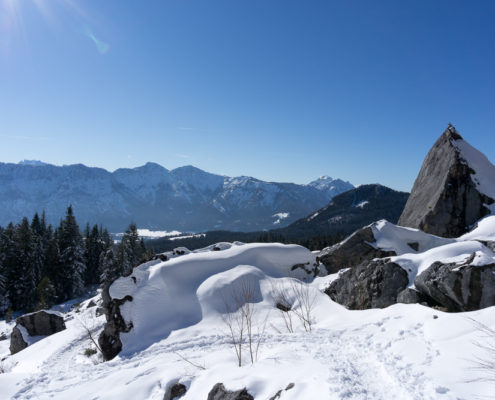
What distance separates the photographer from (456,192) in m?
20.7

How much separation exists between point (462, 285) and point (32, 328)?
27251 millimetres

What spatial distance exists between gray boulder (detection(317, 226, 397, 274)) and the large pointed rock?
6.03 m

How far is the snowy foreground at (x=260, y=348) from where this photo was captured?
5.58m

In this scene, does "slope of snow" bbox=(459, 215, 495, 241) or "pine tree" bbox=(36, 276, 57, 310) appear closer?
"slope of snow" bbox=(459, 215, 495, 241)

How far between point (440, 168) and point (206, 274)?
20536 millimetres

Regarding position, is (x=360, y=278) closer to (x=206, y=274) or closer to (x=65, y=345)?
(x=206, y=274)

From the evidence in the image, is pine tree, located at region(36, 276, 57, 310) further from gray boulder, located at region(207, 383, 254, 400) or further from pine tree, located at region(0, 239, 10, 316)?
gray boulder, located at region(207, 383, 254, 400)

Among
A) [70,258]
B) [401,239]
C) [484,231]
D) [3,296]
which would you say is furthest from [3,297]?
[484,231]

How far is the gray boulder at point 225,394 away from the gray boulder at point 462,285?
8.16 meters

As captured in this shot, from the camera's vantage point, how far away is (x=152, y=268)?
16984mm

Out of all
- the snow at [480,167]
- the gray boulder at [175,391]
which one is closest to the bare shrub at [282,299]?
the gray boulder at [175,391]

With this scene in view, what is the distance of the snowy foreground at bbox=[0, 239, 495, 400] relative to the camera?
558 centimetres

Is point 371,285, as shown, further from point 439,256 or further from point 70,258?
point 70,258

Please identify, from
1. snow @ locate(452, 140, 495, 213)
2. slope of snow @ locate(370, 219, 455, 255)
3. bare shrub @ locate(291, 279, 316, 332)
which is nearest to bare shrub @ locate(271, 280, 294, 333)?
bare shrub @ locate(291, 279, 316, 332)
